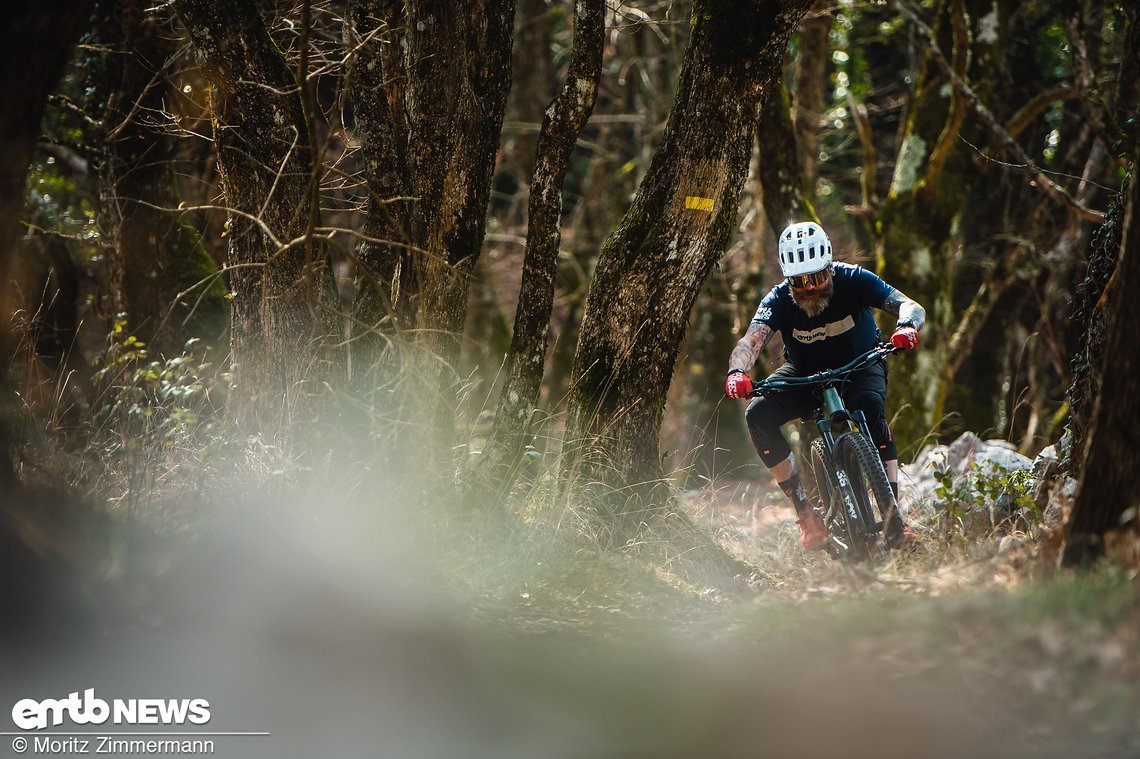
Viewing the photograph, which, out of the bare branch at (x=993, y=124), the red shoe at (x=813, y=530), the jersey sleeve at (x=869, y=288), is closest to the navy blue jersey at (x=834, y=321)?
the jersey sleeve at (x=869, y=288)

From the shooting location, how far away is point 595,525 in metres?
6.48

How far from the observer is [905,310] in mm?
6230

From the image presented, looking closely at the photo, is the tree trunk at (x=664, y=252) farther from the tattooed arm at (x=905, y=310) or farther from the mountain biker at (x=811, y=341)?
the tattooed arm at (x=905, y=310)

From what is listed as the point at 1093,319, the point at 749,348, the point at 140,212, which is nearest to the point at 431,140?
the point at 749,348

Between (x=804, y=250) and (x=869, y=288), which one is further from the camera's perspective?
(x=869, y=288)

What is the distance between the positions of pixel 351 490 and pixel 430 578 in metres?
0.66

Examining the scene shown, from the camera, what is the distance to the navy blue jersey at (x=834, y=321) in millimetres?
6672

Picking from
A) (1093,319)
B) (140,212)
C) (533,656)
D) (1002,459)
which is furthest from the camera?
(140,212)

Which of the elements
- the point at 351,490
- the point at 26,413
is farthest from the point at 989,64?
the point at 26,413

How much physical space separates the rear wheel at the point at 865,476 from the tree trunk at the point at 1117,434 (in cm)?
147

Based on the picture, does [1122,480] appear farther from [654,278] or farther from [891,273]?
[891,273]

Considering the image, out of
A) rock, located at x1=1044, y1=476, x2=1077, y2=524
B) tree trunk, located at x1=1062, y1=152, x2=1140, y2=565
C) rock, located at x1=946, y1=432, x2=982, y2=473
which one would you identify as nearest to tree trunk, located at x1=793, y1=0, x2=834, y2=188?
rock, located at x1=946, y1=432, x2=982, y2=473

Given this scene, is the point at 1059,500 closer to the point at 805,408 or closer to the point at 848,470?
the point at 848,470

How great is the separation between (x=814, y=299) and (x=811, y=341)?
0.28 meters
